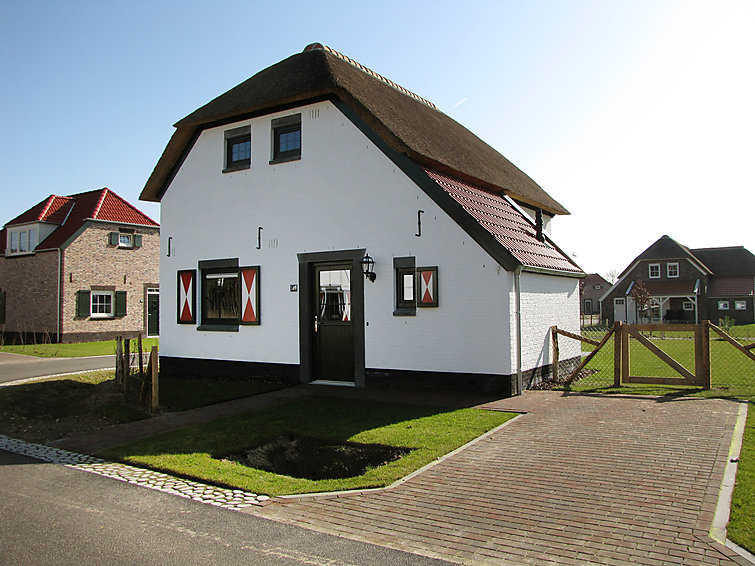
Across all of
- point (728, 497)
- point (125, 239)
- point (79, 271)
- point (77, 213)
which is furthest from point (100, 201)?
point (728, 497)

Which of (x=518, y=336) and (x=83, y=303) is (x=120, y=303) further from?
(x=518, y=336)

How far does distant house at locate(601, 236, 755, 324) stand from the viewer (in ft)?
157

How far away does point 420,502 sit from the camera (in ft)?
17.8

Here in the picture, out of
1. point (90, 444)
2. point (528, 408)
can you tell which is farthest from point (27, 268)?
point (528, 408)

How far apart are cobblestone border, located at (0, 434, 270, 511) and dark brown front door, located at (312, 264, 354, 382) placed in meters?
6.08

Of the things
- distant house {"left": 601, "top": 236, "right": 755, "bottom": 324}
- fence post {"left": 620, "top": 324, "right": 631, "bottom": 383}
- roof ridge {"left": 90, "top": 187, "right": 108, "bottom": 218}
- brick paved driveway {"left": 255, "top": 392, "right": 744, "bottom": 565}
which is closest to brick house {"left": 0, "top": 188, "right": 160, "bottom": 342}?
roof ridge {"left": 90, "top": 187, "right": 108, "bottom": 218}

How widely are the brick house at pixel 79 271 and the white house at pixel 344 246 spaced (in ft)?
48.6

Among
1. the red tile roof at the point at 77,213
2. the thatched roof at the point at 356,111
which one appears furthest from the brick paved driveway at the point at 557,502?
the red tile roof at the point at 77,213

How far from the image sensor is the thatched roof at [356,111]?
1217cm

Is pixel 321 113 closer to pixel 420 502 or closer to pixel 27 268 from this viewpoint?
pixel 420 502

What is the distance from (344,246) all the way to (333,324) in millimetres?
1760

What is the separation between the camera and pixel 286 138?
45.4 feet

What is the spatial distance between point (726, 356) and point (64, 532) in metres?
19.6

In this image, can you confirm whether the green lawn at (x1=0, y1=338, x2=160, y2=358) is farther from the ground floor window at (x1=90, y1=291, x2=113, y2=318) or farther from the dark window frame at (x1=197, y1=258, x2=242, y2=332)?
the dark window frame at (x1=197, y1=258, x2=242, y2=332)
